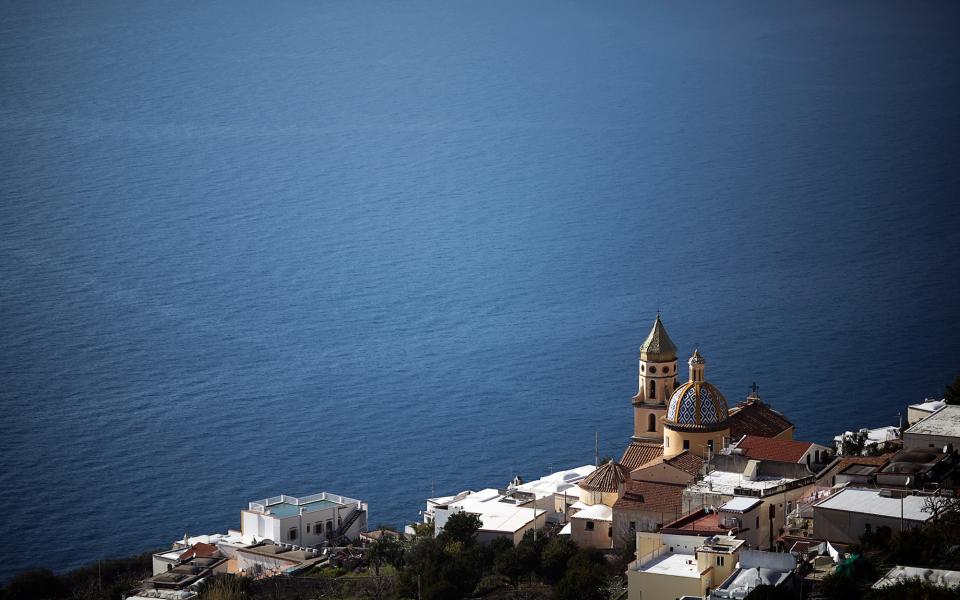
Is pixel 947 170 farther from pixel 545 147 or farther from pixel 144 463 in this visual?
pixel 144 463

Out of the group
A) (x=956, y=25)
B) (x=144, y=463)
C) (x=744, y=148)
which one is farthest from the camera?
(x=956, y=25)

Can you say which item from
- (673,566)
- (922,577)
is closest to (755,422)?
(673,566)

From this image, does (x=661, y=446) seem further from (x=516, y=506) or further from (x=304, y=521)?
(x=304, y=521)

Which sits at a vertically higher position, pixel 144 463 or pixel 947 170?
pixel 947 170

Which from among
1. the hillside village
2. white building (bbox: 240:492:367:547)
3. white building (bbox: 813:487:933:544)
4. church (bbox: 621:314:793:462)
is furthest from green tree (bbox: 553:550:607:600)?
white building (bbox: 240:492:367:547)

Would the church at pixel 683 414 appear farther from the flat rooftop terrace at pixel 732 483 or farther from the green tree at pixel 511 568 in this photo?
the green tree at pixel 511 568

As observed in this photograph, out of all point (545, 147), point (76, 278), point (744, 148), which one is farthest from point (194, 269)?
point (744, 148)

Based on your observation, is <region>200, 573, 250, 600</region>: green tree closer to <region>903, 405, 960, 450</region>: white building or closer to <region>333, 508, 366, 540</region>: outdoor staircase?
<region>333, 508, 366, 540</region>: outdoor staircase
